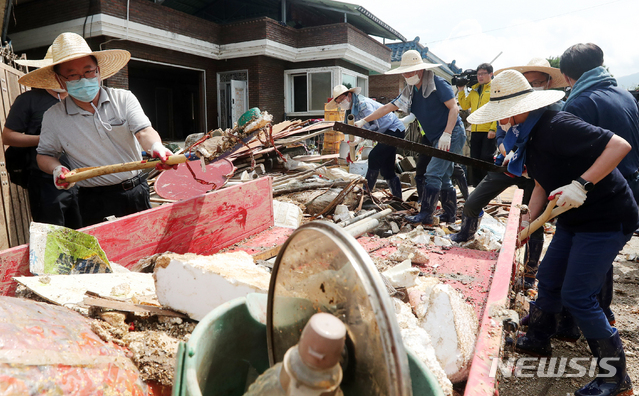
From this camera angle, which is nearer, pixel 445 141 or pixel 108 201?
pixel 108 201

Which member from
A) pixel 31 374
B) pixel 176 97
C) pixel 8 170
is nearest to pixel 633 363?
pixel 31 374

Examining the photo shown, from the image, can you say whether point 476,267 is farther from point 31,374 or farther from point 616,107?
point 31,374

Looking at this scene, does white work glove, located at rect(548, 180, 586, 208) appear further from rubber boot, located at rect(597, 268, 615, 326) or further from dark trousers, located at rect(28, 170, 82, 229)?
dark trousers, located at rect(28, 170, 82, 229)

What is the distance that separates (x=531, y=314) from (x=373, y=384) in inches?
92.0

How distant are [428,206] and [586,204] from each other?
2.61 m

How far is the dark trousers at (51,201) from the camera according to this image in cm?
309

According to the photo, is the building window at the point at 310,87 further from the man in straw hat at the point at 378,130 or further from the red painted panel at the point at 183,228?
the red painted panel at the point at 183,228

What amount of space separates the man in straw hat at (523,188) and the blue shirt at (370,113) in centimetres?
190

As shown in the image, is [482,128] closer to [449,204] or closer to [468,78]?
[449,204]

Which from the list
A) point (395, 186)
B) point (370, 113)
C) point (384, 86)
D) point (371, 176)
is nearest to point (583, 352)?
point (395, 186)

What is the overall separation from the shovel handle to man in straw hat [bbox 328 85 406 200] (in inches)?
118

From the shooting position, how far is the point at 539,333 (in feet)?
8.77

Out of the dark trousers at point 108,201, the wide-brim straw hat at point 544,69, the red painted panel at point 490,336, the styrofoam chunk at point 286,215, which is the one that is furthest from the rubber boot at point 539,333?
the dark trousers at point 108,201

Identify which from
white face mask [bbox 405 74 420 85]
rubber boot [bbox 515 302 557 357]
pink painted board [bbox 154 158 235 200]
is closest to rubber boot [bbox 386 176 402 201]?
white face mask [bbox 405 74 420 85]
